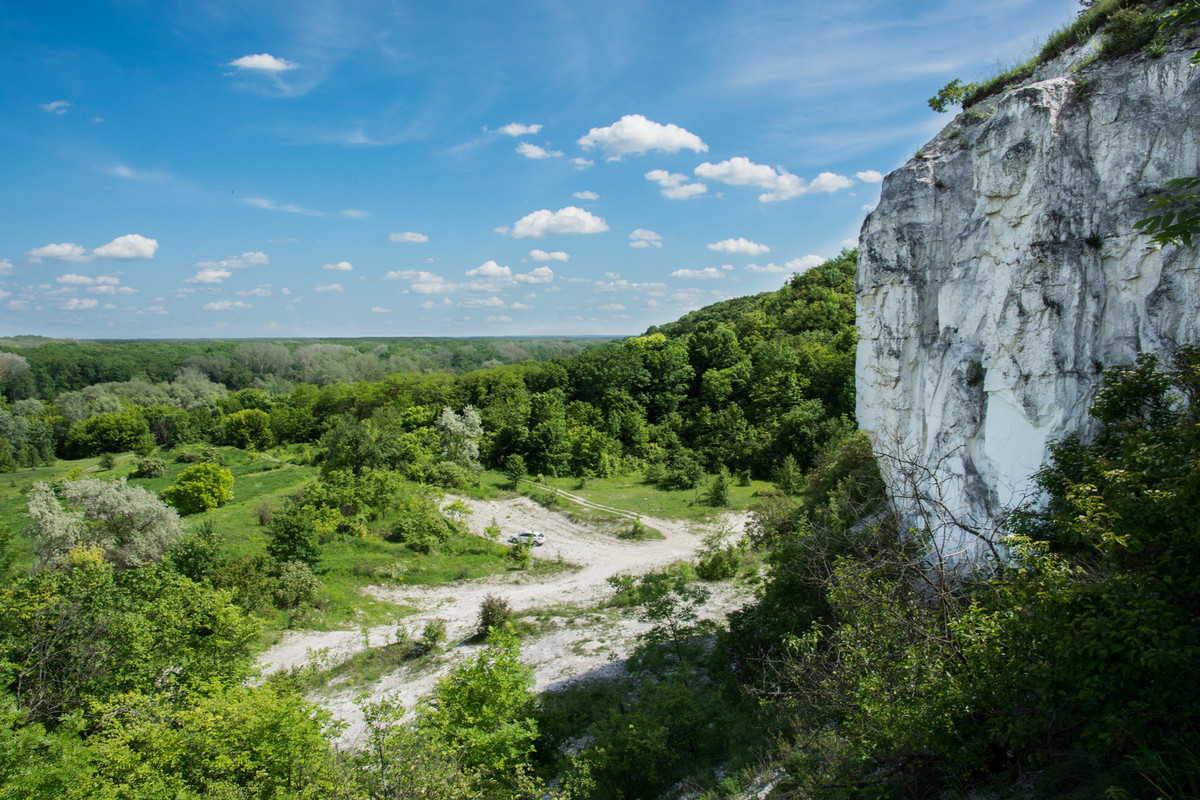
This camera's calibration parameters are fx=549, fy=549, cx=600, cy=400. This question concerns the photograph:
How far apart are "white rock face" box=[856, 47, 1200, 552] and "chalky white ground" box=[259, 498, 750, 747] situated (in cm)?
1057

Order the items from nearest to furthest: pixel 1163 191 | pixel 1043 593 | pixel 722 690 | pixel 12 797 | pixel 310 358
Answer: pixel 1043 593, pixel 12 797, pixel 1163 191, pixel 722 690, pixel 310 358

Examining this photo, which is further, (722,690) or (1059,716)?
(722,690)

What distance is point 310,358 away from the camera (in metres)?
92.3

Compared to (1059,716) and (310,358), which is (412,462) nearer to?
(1059,716)

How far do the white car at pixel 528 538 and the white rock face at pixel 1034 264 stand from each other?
1852 centimetres

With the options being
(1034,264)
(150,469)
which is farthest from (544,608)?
(150,469)

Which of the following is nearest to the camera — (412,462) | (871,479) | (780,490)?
Answer: (871,479)

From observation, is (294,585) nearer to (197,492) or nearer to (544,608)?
(544,608)

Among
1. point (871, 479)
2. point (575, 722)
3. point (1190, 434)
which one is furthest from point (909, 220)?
point (575, 722)

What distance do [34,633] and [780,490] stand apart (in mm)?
28455

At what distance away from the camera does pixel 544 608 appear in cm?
2080

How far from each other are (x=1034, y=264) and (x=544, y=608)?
59.1 ft

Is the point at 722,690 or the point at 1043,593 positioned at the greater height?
the point at 1043,593

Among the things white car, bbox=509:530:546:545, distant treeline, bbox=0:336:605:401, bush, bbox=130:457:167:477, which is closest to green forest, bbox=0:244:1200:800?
white car, bbox=509:530:546:545
